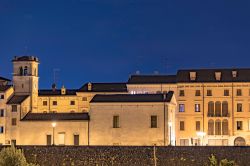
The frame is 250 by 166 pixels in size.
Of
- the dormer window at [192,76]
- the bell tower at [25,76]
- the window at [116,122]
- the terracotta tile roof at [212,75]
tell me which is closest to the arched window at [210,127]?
the terracotta tile roof at [212,75]

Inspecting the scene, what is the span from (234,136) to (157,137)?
2153 cm

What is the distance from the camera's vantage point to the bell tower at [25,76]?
82.9 m

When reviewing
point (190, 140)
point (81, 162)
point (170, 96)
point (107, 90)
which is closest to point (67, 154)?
point (81, 162)

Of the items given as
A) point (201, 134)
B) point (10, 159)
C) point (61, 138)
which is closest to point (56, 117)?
point (61, 138)

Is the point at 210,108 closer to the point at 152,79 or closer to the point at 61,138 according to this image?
the point at 152,79

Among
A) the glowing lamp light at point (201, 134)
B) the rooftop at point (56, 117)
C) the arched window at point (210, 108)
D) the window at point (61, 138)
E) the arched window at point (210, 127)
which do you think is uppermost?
the arched window at point (210, 108)

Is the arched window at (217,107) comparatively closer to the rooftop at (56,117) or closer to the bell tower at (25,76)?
the rooftop at (56,117)

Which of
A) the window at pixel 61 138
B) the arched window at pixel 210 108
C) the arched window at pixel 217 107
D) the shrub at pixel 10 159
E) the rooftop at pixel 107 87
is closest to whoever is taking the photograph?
the shrub at pixel 10 159

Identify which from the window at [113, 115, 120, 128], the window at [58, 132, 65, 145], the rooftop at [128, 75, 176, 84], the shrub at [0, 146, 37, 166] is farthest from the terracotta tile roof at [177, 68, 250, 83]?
the shrub at [0, 146, 37, 166]

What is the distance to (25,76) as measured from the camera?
83.2m

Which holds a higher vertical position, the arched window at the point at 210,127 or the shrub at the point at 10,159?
the arched window at the point at 210,127

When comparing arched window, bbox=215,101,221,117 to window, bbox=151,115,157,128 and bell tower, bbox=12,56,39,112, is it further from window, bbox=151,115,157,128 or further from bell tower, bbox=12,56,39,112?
bell tower, bbox=12,56,39,112

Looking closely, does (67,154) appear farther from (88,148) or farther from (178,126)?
(178,126)

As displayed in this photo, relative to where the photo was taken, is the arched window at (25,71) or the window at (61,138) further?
the arched window at (25,71)
